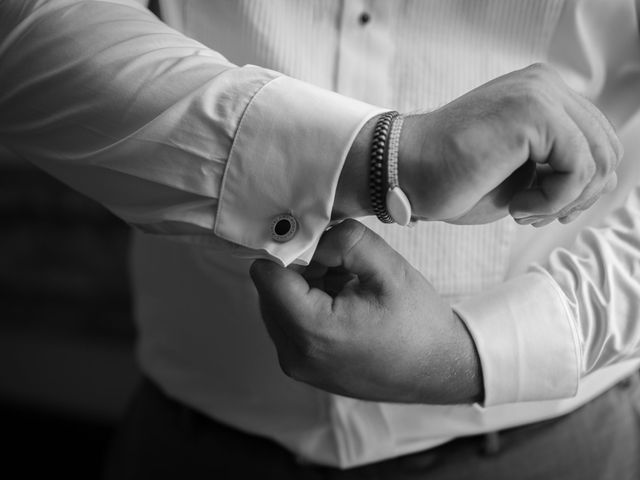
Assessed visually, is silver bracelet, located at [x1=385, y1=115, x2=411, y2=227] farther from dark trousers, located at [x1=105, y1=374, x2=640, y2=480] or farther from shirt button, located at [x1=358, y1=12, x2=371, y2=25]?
dark trousers, located at [x1=105, y1=374, x2=640, y2=480]

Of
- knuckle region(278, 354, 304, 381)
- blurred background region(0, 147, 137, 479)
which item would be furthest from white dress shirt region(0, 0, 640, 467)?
blurred background region(0, 147, 137, 479)

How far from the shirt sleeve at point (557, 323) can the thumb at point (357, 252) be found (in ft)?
0.41

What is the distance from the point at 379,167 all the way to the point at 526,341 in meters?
0.27

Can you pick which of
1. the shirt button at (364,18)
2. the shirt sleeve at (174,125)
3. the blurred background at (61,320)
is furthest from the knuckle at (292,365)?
the blurred background at (61,320)

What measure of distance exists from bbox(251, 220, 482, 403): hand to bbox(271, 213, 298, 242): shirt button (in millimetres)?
34

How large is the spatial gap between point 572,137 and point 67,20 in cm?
43

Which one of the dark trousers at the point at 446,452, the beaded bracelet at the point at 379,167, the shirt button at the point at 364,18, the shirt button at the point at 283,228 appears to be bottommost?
the dark trousers at the point at 446,452

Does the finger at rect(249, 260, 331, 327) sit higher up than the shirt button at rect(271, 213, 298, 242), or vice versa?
the shirt button at rect(271, 213, 298, 242)

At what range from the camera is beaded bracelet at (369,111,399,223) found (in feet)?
1.70

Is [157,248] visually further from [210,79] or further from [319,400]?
[210,79]

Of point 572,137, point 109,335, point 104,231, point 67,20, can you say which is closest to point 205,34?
point 67,20

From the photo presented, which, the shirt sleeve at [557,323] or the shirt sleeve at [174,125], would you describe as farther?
the shirt sleeve at [557,323]

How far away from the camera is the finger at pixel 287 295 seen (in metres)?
0.57

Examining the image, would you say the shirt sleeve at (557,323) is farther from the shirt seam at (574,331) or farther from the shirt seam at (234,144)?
the shirt seam at (234,144)
